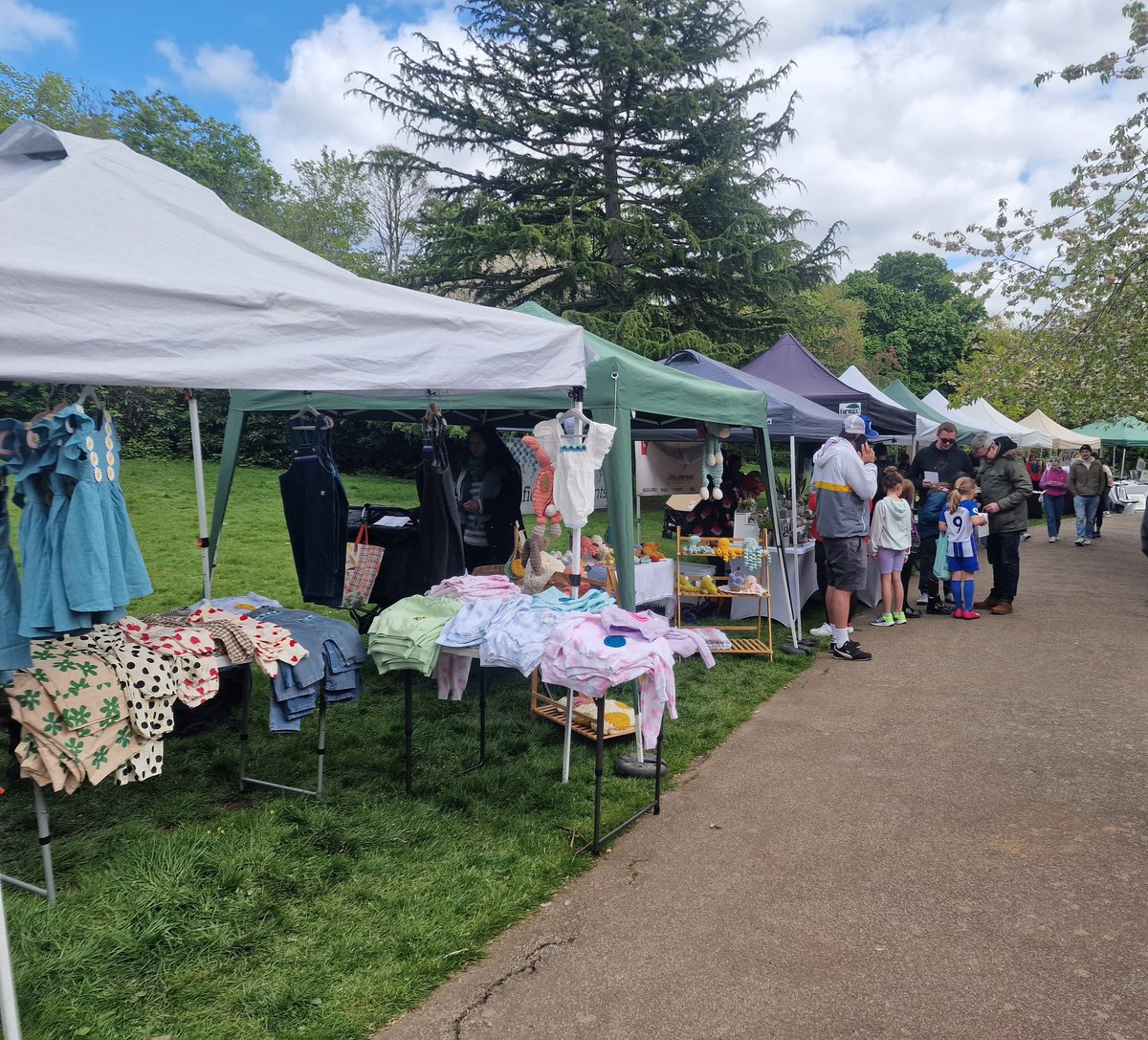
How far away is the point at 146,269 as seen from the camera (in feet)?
8.44

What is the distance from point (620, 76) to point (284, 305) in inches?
610

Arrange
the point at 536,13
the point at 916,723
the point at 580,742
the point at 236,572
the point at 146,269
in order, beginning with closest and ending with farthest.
Result: the point at 146,269, the point at 580,742, the point at 916,723, the point at 236,572, the point at 536,13

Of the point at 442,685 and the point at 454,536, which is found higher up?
the point at 454,536

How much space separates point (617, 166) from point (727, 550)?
12.6 m

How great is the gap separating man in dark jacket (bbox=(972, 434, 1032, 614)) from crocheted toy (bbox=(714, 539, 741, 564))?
3.23 m

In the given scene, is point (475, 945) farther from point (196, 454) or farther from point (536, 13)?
point (536, 13)

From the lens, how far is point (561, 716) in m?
4.70

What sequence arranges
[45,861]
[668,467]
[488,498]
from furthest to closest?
[668,467]
[488,498]
[45,861]

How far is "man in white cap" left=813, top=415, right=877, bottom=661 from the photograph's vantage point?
6508 mm

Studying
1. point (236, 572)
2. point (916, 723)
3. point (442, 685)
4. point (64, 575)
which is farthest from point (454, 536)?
point (236, 572)

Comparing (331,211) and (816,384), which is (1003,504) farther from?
(331,211)

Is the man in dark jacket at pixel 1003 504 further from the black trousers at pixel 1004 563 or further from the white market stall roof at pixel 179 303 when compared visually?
the white market stall roof at pixel 179 303

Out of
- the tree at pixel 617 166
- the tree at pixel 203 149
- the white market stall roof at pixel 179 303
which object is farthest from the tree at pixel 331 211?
the white market stall roof at pixel 179 303

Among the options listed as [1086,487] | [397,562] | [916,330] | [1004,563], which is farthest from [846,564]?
[916,330]
